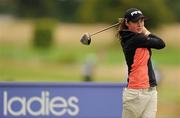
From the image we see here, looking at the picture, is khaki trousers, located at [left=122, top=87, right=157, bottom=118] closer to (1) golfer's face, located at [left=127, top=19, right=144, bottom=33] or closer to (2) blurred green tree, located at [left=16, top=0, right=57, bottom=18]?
(1) golfer's face, located at [left=127, top=19, right=144, bottom=33]

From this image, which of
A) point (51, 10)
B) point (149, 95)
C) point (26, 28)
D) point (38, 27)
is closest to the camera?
point (149, 95)

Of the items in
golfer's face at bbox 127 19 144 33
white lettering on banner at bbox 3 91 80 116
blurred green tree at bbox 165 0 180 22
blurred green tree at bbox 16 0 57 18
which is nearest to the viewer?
golfer's face at bbox 127 19 144 33

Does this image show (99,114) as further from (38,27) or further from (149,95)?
(38,27)

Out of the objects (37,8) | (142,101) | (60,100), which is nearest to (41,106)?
(60,100)

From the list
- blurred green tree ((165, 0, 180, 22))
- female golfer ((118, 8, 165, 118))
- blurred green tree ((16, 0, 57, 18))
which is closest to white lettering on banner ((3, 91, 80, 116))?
female golfer ((118, 8, 165, 118))

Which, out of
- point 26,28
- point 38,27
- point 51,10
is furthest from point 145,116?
point 51,10

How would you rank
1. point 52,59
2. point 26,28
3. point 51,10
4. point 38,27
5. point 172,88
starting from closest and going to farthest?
1. point 172,88
2. point 52,59
3. point 38,27
4. point 26,28
5. point 51,10

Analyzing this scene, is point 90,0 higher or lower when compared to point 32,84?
higher

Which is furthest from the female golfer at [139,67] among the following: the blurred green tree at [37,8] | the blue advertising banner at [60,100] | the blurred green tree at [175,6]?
the blurred green tree at [37,8]

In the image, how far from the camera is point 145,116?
28.8 feet

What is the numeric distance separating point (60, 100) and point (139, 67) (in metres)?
3.46

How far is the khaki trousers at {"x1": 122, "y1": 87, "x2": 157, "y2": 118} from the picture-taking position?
344 inches

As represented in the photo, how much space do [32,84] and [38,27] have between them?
41.5 metres

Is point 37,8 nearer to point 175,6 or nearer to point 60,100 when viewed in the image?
point 175,6
